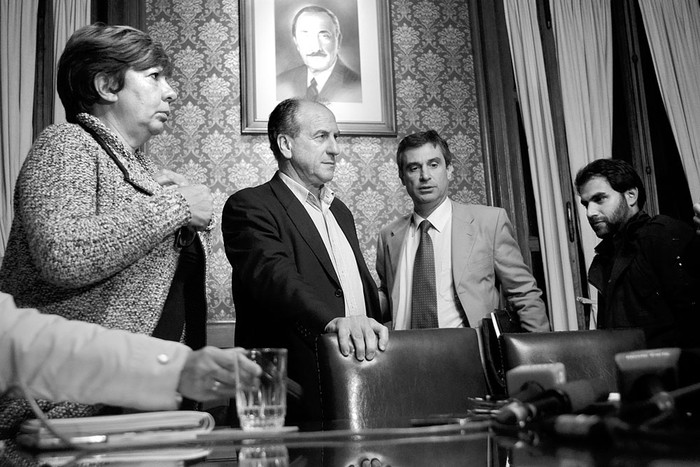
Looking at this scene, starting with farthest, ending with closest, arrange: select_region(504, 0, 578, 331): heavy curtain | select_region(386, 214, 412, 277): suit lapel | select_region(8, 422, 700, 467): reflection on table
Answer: select_region(504, 0, 578, 331): heavy curtain
select_region(386, 214, 412, 277): suit lapel
select_region(8, 422, 700, 467): reflection on table

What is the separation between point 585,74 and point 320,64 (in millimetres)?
1649

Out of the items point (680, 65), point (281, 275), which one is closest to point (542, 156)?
point (680, 65)

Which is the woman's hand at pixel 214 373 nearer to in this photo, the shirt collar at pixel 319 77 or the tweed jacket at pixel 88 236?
the tweed jacket at pixel 88 236

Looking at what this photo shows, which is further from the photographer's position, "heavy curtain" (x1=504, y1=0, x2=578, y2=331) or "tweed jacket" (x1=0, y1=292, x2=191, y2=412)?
"heavy curtain" (x1=504, y1=0, x2=578, y2=331)

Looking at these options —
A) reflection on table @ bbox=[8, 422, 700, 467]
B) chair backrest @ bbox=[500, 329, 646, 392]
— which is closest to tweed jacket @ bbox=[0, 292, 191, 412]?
reflection on table @ bbox=[8, 422, 700, 467]

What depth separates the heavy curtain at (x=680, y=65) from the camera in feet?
14.3

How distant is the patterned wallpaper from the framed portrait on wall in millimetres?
78

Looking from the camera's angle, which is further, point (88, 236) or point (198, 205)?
point (198, 205)

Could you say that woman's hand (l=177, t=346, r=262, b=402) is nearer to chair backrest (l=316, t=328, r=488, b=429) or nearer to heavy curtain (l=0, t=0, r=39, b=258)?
chair backrest (l=316, t=328, r=488, b=429)

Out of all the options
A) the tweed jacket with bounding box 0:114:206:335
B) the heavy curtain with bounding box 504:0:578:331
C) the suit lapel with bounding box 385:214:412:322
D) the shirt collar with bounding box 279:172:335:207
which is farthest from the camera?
the heavy curtain with bounding box 504:0:578:331

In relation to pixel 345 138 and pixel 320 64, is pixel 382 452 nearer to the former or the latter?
pixel 345 138

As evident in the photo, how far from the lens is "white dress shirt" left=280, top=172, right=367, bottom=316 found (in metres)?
2.72

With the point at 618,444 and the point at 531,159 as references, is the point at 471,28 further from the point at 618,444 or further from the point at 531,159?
the point at 618,444

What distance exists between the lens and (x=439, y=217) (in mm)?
3250
